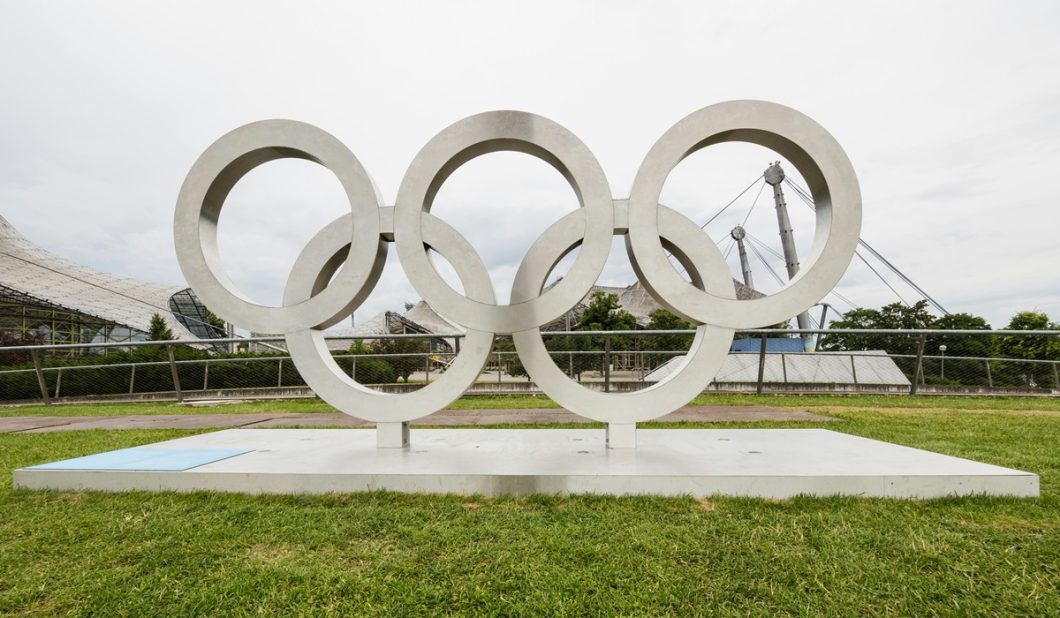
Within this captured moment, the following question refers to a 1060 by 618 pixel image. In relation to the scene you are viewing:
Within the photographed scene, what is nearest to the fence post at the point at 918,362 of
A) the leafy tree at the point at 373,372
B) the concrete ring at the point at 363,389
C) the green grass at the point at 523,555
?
the green grass at the point at 523,555

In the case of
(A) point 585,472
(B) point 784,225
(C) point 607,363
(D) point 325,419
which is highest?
(B) point 784,225

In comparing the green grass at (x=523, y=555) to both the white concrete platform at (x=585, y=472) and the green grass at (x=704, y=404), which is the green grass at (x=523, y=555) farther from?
the green grass at (x=704, y=404)

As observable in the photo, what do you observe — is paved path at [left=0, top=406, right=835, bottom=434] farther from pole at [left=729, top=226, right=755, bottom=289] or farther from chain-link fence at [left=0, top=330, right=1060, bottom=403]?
pole at [left=729, top=226, right=755, bottom=289]

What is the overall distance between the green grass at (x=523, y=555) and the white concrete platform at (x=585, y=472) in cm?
16

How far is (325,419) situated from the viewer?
8820 millimetres

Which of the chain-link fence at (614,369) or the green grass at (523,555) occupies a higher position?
the chain-link fence at (614,369)

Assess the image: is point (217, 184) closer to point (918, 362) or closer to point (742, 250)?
point (918, 362)

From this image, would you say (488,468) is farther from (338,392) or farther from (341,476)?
(338,392)

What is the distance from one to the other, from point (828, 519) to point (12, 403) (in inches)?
731

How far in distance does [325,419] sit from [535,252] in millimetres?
5723

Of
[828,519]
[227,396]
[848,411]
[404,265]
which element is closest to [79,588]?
[404,265]

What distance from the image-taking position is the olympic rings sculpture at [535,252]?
5223mm

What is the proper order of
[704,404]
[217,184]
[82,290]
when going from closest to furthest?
[217,184] < [704,404] < [82,290]

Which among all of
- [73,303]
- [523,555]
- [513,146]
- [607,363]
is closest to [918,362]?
[607,363]
